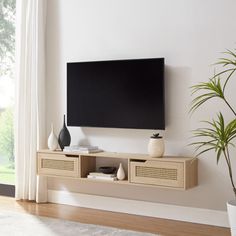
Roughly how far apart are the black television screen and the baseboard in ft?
2.54

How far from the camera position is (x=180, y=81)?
15.3 ft

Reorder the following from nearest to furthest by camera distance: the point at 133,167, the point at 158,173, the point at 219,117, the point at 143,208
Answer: the point at 219,117, the point at 158,173, the point at 133,167, the point at 143,208

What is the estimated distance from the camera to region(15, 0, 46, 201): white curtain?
17.8 feet

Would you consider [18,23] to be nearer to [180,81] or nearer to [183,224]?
[180,81]

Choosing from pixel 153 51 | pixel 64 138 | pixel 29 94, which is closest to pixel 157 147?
pixel 153 51

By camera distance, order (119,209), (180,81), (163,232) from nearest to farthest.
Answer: (163,232) → (180,81) → (119,209)

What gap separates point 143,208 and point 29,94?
5.90 feet

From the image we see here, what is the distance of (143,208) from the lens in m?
4.90

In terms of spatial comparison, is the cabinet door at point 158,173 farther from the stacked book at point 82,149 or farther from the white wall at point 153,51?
the stacked book at point 82,149

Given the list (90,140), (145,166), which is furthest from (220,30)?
(90,140)

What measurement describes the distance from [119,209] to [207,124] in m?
1.28

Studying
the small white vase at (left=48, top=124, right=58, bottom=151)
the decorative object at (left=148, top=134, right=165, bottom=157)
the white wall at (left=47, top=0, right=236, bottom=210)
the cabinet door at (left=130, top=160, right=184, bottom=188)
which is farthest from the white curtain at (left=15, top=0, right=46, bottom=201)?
the decorative object at (left=148, top=134, right=165, bottom=157)

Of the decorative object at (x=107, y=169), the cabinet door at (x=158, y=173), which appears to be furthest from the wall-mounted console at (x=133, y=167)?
the decorative object at (x=107, y=169)

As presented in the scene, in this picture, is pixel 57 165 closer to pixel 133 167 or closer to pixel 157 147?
pixel 133 167
